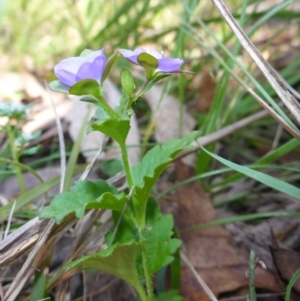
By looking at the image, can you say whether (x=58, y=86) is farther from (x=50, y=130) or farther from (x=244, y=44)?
(x=50, y=130)

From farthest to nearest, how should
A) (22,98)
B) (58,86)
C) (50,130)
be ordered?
(22,98) < (50,130) < (58,86)

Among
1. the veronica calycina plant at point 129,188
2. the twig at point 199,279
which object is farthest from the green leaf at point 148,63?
the twig at point 199,279

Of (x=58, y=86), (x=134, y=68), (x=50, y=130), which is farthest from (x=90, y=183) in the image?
(x=134, y=68)

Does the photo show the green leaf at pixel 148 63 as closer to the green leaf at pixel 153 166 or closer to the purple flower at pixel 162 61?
the purple flower at pixel 162 61

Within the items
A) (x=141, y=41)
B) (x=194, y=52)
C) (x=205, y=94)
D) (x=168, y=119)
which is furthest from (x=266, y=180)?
(x=194, y=52)

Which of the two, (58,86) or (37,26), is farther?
(37,26)

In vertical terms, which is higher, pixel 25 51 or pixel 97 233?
pixel 25 51

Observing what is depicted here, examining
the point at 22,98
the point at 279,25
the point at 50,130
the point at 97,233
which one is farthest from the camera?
the point at 279,25

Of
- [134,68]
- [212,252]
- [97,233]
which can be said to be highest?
[134,68]
